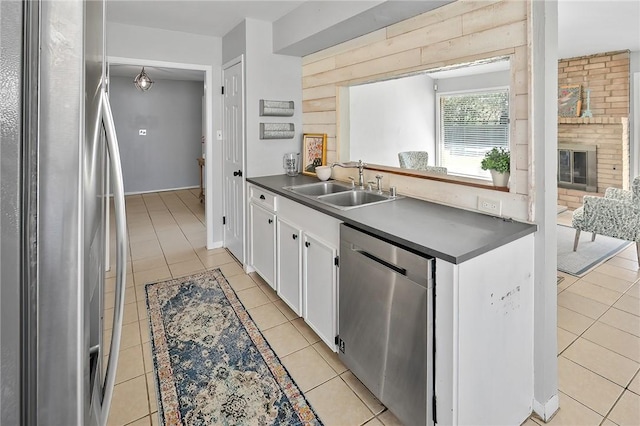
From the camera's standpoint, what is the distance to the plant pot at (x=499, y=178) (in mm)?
1836

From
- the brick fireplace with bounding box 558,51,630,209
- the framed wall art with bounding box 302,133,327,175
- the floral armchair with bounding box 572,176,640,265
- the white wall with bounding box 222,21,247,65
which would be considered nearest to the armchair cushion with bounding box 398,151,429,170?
the framed wall art with bounding box 302,133,327,175

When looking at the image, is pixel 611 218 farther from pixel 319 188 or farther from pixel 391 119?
pixel 319 188

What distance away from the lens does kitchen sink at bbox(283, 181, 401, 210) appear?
2.47 meters

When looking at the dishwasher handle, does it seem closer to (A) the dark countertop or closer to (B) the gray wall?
(A) the dark countertop

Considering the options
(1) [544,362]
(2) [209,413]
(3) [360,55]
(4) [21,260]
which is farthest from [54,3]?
(3) [360,55]

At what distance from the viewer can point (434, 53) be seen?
219 cm

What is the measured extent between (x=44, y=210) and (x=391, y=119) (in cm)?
265

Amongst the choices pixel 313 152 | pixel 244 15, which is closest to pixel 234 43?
pixel 244 15

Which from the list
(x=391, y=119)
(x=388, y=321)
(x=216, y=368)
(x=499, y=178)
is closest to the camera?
(x=388, y=321)

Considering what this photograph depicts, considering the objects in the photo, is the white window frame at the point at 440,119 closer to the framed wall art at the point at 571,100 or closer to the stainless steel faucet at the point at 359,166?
the stainless steel faucet at the point at 359,166

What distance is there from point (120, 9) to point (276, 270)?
103 inches

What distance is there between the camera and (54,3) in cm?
58

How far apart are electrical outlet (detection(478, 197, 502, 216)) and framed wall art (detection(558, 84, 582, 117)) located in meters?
5.12

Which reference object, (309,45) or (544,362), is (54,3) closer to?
(544,362)
